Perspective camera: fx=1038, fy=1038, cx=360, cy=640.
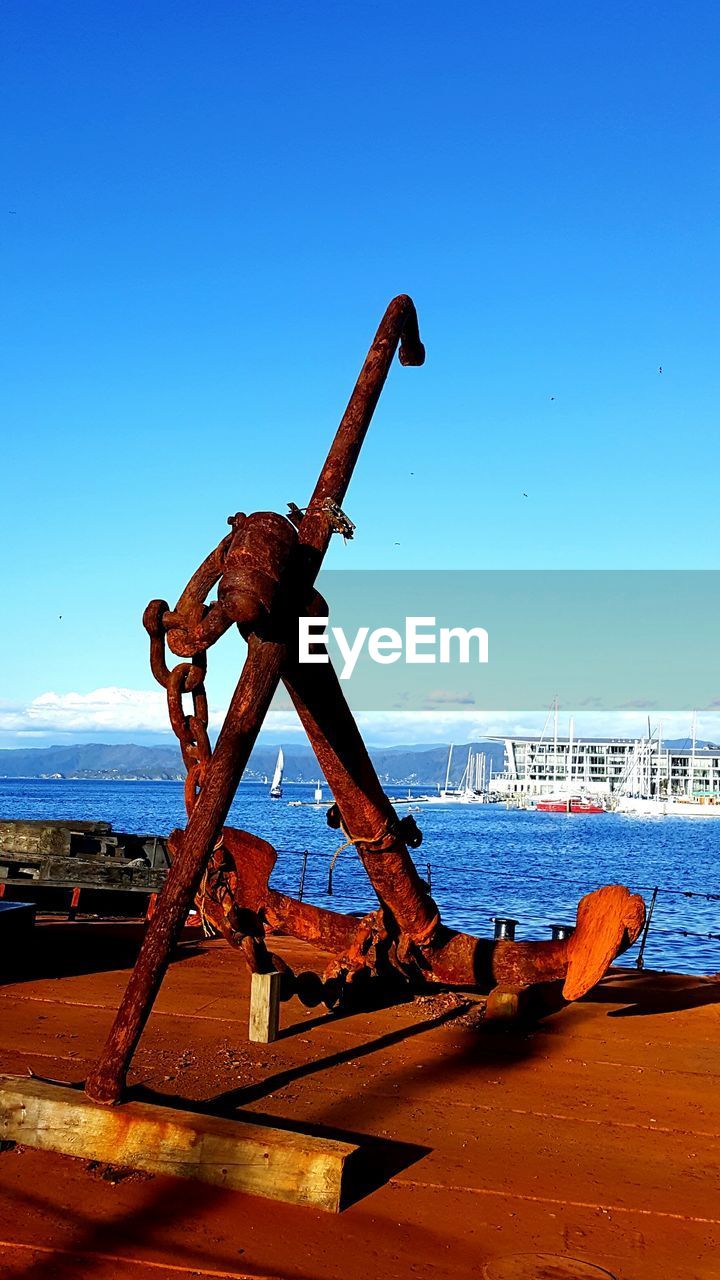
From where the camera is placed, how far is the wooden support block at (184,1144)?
11.4 feet

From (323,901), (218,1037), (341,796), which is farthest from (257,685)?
(323,901)

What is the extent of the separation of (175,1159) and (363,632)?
3061mm

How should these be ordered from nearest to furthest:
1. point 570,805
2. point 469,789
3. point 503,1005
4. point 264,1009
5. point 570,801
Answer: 1. point 264,1009
2. point 503,1005
3. point 570,805
4. point 570,801
5. point 469,789

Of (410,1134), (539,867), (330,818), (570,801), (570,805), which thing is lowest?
(539,867)

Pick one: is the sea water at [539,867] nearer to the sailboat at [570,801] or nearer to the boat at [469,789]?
the sailboat at [570,801]

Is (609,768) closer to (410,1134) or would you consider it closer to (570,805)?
(570,805)

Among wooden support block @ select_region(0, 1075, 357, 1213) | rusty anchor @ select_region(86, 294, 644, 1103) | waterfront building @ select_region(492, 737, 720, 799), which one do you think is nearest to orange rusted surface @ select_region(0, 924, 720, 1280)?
wooden support block @ select_region(0, 1075, 357, 1213)

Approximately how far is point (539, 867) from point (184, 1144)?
57587 mm

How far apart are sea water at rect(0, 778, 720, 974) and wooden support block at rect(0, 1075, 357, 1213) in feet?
23.6

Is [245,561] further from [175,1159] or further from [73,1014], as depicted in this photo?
[73,1014]

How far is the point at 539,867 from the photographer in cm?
5903

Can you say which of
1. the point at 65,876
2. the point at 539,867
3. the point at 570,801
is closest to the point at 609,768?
the point at 570,801

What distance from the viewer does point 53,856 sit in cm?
1164

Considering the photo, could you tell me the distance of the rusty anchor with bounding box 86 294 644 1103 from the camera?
12.8ft
